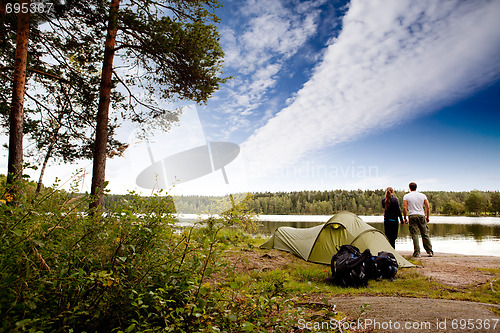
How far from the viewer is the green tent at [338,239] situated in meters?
7.89

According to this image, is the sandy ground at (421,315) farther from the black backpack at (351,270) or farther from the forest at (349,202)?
the forest at (349,202)

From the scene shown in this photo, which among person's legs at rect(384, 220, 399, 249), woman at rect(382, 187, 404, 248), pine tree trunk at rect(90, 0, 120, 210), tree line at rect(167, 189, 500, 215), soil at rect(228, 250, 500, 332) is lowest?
tree line at rect(167, 189, 500, 215)

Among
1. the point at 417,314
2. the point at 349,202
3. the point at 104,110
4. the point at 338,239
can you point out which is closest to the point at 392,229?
the point at 338,239

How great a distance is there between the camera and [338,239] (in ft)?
27.5

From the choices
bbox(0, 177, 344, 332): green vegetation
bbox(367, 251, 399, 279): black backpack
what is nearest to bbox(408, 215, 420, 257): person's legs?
bbox(367, 251, 399, 279): black backpack

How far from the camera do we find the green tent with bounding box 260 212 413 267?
7.89m

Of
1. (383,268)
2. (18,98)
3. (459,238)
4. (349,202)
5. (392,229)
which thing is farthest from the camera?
(349,202)

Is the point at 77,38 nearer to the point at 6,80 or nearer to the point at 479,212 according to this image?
the point at 6,80

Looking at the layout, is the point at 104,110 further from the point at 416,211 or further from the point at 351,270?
the point at 416,211

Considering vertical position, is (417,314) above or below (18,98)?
below

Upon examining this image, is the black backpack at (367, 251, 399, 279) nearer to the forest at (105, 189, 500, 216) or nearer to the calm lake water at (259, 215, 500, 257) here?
the calm lake water at (259, 215, 500, 257)

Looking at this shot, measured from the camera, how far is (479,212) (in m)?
74.8

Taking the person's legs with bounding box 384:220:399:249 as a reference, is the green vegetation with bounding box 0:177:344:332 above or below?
above

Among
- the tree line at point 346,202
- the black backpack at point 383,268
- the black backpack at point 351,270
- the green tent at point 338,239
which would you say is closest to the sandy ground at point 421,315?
the black backpack at point 351,270
